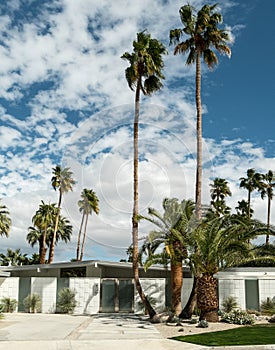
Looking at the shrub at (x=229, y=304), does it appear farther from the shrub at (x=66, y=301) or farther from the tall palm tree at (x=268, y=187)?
the tall palm tree at (x=268, y=187)

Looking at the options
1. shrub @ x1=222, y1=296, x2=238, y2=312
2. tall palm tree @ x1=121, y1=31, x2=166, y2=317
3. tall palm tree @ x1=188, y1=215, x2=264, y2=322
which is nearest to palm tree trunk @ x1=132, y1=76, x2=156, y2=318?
tall palm tree @ x1=121, y1=31, x2=166, y2=317

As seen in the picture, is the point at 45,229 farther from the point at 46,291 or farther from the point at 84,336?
the point at 84,336

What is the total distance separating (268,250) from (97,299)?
34.7ft

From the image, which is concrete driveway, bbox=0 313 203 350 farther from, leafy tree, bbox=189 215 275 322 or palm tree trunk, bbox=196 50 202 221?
palm tree trunk, bbox=196 50 202 221

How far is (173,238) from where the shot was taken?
2244 cm

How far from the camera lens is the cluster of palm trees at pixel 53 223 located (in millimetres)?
47094


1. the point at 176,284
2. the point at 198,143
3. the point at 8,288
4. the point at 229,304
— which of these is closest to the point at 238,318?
the point at 229,304

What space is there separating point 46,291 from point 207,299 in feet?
35.2

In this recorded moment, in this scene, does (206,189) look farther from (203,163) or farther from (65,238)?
(65,238)

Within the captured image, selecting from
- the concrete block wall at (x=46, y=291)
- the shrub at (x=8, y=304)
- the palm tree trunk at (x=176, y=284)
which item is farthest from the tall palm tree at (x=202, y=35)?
the shrub at (x=8, y=304)

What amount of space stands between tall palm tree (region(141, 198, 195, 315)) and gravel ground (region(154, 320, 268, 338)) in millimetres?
3381

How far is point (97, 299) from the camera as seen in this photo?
2602cm

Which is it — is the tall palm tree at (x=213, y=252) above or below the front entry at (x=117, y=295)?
above

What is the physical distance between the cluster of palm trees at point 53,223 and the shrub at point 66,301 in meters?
17.4
